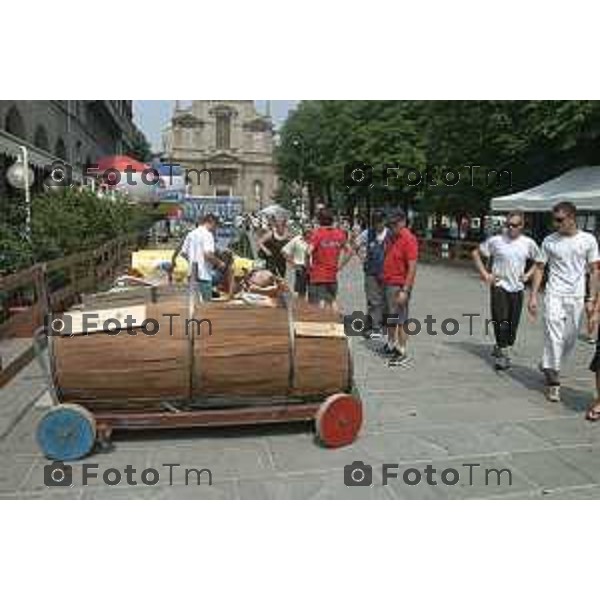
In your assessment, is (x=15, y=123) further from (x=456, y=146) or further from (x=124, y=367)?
(x=124, y=367)

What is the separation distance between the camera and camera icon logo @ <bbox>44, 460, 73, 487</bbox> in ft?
15.5

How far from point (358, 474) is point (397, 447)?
0.64 m

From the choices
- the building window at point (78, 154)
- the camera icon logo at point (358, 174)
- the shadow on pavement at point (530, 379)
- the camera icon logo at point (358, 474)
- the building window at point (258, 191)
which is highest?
the building window at point (258, 191)

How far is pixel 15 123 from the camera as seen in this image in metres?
22.3

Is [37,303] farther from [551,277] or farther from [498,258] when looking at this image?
[551,277]

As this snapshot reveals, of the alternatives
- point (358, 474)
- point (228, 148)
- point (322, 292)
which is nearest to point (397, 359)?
point (322, 292)

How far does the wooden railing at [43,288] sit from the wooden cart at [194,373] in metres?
3.19

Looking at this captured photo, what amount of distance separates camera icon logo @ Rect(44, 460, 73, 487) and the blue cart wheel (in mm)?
85

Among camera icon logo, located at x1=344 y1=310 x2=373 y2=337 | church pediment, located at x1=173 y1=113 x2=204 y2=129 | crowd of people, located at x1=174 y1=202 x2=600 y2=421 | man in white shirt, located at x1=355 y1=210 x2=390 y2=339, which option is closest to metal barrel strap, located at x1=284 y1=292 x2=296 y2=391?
crowd of people, located at x1=174 y1=202 x2=600 y2=421

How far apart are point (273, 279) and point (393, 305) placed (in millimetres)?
1515

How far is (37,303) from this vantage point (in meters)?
9.86

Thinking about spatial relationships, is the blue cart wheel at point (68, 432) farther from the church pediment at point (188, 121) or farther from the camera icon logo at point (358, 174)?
the church pediment at point (188, 121)

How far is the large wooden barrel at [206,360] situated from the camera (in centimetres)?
511

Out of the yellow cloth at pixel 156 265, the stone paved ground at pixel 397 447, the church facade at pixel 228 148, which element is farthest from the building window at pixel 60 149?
the church facade at pixel 228 148
